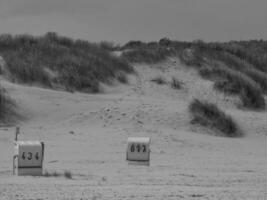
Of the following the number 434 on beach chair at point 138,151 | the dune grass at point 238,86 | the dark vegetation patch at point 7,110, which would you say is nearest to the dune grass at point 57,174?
the number 434 on beach chair at point 138,151

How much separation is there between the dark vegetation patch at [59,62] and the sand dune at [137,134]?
3.82 feet

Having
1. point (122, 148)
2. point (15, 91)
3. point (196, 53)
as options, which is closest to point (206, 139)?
point (122, 148)

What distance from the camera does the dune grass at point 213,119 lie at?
2787 cm

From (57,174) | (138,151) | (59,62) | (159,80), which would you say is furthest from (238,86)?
(57,174)

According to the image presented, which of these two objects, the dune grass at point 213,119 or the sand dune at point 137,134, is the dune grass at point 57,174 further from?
the dune grass at point 213,119

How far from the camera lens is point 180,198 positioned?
13000 millimetres

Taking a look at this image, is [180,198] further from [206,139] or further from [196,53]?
[196,53]

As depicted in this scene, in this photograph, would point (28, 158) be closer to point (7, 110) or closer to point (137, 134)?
point (137, 134)

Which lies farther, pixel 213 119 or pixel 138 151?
pixel 213 119

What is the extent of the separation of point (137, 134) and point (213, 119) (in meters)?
4.20

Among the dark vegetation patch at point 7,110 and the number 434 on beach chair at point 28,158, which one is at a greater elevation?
the dark vegetation patch at point 7,110

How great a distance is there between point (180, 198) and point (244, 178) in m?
3.96

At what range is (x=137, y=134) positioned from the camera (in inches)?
1002

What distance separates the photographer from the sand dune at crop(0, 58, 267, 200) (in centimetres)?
1403
